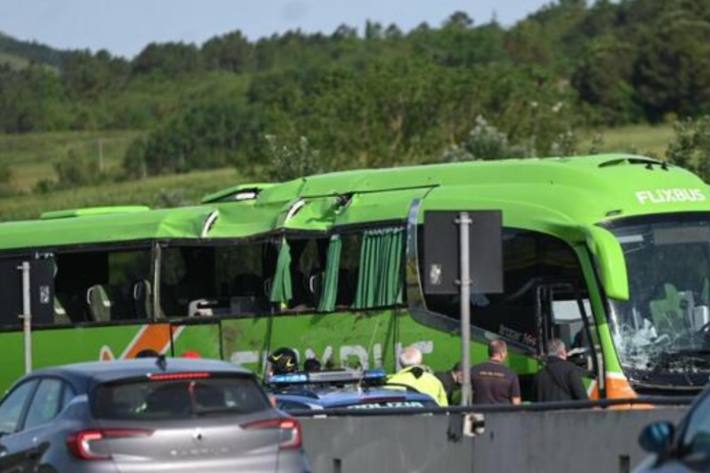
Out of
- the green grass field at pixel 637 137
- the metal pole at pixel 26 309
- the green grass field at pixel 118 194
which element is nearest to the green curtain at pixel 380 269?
the metal pole at pixel 26 309

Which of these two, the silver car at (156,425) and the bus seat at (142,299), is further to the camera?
the bus seat at (142,299)

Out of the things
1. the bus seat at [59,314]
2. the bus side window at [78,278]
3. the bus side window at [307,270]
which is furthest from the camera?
the bus side window at [78,278]

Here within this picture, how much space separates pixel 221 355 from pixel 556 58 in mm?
141194

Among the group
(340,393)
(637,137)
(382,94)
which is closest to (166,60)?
(637,137)

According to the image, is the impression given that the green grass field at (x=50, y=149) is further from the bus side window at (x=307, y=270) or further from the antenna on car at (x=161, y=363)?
the antenna on car at (x=161, y=363)

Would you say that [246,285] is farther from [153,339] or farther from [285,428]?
[285,428]

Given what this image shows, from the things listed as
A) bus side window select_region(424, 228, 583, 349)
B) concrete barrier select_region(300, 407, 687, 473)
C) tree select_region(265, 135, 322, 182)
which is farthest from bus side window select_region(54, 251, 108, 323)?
tree select_region(265, 135, 322, 182)

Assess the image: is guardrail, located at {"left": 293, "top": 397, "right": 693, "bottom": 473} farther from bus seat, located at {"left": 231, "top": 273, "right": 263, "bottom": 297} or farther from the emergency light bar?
bus seat, located at {"left": 231, "top": 273, "right": 263, "bottom": 297}

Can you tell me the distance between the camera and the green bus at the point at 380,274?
20297 millimetres

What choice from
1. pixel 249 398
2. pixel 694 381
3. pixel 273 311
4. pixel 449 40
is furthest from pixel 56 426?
pixel 449 40

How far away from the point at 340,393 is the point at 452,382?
3355 mm

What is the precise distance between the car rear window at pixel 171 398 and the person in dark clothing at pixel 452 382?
6.57 metres

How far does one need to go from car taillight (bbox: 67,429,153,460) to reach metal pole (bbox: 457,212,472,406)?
193 inches

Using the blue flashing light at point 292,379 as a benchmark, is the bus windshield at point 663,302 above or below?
above
